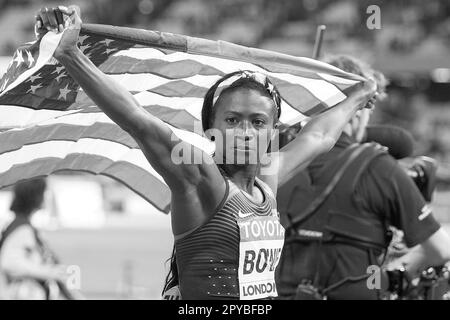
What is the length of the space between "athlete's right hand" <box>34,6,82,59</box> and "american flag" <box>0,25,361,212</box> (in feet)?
1.42

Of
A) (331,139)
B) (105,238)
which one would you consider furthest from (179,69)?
(105,238)

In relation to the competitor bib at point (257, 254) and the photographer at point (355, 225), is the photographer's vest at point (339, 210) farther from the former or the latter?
the competitor bib at point (257, 254)

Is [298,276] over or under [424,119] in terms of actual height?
under

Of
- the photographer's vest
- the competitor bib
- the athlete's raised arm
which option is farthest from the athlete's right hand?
the photographer's vest

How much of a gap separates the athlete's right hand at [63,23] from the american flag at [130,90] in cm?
43

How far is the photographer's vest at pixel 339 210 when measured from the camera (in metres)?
4.88

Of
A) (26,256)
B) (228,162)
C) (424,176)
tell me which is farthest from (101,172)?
(26,256)

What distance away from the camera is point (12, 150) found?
4.30 metres

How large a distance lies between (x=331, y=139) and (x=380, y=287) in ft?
2.99

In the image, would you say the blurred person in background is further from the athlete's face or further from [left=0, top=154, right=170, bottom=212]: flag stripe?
the athlete's face

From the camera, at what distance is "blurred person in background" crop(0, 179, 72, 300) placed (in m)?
6.67

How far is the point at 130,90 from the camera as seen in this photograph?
422 centimetres

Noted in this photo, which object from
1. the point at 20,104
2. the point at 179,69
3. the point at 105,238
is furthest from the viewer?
the point at 105,238
